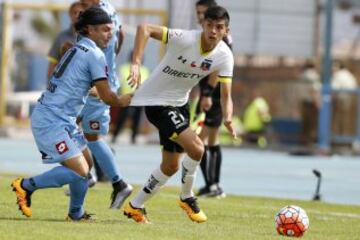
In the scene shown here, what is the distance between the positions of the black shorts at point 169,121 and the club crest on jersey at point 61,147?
1056 millimetres

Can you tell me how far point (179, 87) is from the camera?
1077 cm

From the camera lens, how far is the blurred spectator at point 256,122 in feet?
94.5

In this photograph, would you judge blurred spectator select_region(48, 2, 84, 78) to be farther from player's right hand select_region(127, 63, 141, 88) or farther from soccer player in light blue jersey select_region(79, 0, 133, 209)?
player's right hand select_region(127, 63, 141, 88)

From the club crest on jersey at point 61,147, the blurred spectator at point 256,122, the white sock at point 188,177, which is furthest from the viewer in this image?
the blurred spectator at point 256,122

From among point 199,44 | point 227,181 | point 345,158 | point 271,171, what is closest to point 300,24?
point 345,158

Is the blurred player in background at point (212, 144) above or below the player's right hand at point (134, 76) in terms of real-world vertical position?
below

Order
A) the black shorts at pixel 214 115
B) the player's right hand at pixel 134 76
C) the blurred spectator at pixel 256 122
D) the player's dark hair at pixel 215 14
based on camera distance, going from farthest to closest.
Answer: the blurred spectator at pixel 256 122
the black shorts at pixel 214 115
the player's dark hair at pixel 215 14
the player's right hand at pixel 134 76

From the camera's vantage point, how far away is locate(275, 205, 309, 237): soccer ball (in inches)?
384

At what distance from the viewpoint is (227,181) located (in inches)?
712

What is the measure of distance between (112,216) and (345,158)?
14.6 m

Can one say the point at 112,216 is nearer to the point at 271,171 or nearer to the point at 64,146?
the point at 64,146

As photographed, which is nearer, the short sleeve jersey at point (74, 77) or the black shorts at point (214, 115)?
the short sleeve jersey at point (74, 77)

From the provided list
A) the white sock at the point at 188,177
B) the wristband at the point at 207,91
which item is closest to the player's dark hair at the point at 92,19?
the white sock at the point at 188,177

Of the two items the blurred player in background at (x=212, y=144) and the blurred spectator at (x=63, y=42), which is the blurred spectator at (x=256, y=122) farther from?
the blurred spectator at (x=63, y=42)
